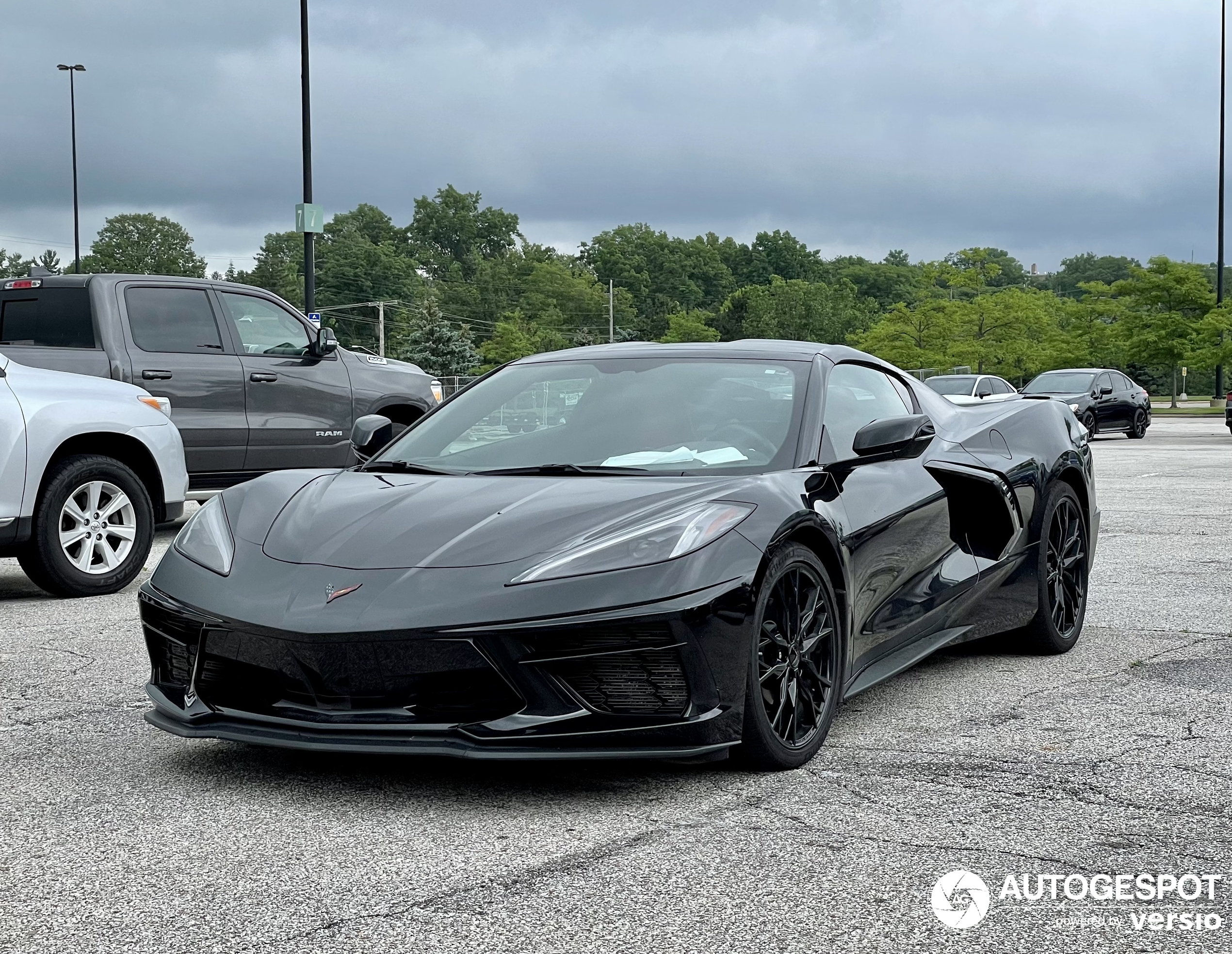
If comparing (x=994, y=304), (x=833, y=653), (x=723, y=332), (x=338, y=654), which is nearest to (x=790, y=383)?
(x=833, y=653)

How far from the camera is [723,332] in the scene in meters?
114

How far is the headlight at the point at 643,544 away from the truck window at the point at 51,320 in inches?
304

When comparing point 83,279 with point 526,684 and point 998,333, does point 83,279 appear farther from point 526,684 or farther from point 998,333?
point 998,333

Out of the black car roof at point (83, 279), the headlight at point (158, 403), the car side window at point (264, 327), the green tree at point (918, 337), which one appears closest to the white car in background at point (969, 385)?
the car side window at point (264, 327)

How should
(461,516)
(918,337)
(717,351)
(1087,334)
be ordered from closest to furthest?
(461,516) < (717,351) < (1087,334) < (918,337)

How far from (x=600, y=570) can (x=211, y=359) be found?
26.2 feet

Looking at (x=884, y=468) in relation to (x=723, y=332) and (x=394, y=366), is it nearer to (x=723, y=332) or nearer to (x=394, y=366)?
(x=394, y=366)

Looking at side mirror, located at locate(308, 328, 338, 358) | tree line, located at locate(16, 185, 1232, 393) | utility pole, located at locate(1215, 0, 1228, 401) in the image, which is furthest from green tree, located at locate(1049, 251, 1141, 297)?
side mirror, located at locate(308, 328, 338, 358)

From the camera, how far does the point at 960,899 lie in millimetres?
3127

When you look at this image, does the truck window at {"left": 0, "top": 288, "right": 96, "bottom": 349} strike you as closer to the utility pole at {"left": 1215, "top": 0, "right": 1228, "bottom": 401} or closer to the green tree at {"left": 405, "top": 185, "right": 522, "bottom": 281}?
the utility pole at {"left": 1215, "top": 0, "right": 1228, "bottom": 401}

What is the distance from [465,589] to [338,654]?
37 centimetres

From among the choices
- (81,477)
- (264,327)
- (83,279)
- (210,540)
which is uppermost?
(83,279)

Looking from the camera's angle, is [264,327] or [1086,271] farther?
[1086,271]

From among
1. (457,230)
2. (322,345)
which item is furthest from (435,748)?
(457,230)
